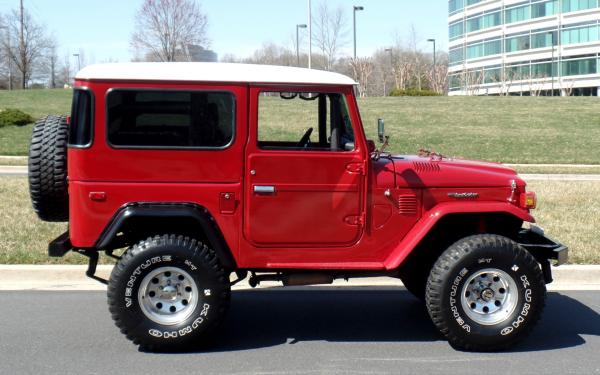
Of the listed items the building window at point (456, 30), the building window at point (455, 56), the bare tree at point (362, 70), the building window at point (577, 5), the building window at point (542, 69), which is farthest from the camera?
the building window at point (455, 56)

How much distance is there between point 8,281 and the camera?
7.38 meters

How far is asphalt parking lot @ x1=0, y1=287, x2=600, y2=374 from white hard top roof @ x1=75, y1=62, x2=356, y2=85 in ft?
6.50

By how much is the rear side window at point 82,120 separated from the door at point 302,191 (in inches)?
44.6

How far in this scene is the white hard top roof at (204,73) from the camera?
16.9 feet

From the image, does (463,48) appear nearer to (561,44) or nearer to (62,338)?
(561,44)

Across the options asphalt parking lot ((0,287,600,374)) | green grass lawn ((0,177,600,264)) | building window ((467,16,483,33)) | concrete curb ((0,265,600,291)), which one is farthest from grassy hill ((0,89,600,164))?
building window ((467,16,483,33))

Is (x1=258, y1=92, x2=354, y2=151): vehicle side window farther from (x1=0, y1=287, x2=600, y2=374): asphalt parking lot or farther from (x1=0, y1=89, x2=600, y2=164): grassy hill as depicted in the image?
(x1=0, y1=89, x2=600, y2=164): grassy hill

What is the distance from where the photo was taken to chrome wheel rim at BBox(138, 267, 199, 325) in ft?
17.0

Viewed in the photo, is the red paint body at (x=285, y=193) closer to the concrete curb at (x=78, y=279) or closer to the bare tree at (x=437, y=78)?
the concrete curb at (x=78, y=279)

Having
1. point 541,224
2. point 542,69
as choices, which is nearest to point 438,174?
point 541,224

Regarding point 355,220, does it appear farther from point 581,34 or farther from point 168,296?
point 581,34

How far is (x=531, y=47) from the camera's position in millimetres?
71188

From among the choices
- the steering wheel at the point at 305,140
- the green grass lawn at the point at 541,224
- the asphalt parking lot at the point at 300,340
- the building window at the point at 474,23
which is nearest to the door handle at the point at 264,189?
the steering wheel at the point at 305,140

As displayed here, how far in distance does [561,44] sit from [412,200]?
68986mm
